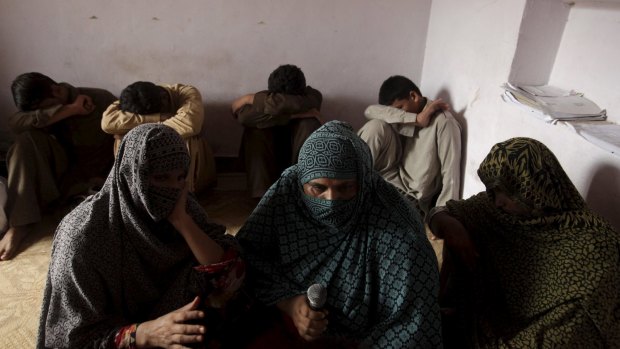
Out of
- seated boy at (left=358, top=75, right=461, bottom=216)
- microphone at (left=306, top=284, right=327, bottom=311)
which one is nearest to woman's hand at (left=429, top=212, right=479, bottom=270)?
microphone at (left=306, top=284, right=327, bottom=311)

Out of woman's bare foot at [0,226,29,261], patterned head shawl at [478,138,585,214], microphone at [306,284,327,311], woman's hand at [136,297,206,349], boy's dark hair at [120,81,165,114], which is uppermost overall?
patterned head shawl at [478,138,585,214]

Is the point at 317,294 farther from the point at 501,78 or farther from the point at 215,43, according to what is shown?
the point at 215,43

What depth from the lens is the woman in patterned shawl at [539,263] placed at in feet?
3.99

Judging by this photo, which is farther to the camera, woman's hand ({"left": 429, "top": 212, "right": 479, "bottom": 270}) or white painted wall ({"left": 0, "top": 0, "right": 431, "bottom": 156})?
white painted wall ({"left": 0, "top": 0, "right": 431, "bottom": 156})

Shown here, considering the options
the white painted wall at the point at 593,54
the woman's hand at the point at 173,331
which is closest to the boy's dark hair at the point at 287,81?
the white painted wall at the point at 593,54

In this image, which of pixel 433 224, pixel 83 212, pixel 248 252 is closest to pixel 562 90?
pixel 433 224

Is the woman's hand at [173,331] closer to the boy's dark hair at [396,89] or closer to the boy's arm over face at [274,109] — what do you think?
the boy's arm over face at [274,109]

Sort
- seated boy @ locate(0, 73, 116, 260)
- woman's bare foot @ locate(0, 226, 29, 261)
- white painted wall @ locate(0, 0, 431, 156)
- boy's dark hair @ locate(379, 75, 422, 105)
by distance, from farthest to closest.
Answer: white painted wall @ locate(0, 0, 431, 156) < boy's dark hair @ locate(379, 75, 422, 105) < seated boy @ locate(0, 73, 116, 260) < woman's bare foot @ locate(0, 226, 29, 261)

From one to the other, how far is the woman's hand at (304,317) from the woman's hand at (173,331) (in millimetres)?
299

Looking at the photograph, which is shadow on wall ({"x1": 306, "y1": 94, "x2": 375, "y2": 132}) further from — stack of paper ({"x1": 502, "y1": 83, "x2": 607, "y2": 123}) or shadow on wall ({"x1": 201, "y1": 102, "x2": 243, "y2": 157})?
stack of paper ({"x1": 502, "y1": 83, "x2": 607, "y2": 123})

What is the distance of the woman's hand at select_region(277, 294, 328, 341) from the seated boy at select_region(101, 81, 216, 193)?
1.40 meters

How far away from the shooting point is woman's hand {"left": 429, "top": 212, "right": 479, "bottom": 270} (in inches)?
57.7

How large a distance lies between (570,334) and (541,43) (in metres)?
1.36

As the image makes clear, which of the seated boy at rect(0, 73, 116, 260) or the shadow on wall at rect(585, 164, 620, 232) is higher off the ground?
the shadow on wall at rect(585, 164, 620, 232)
